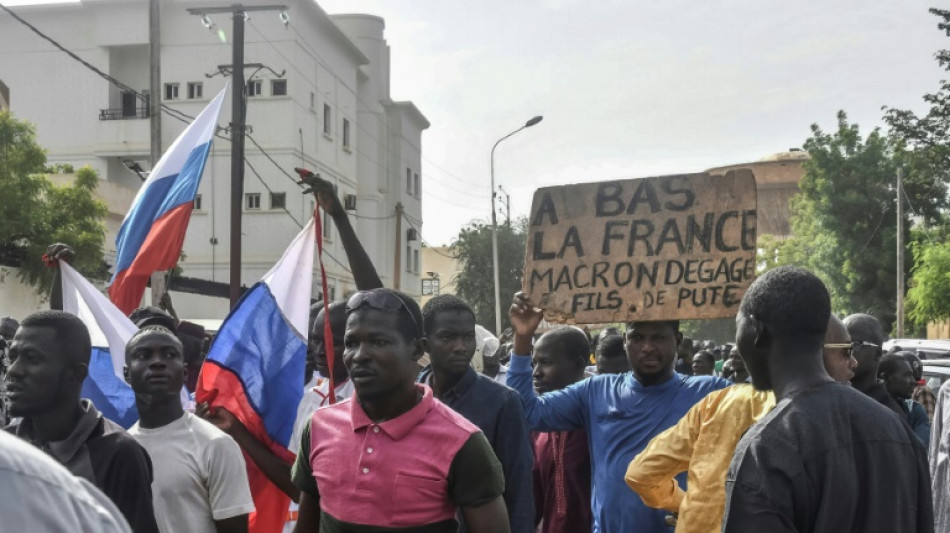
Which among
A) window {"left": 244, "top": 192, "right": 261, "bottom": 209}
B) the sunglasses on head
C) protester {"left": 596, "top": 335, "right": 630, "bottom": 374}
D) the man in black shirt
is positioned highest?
window {"left": 244, "top": 192, "right": 261, "bottom": 209}

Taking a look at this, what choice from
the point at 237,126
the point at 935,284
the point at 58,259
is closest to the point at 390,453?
the point at 58,259

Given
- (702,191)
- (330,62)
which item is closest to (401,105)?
(330,62)

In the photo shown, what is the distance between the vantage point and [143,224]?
9.45 metres

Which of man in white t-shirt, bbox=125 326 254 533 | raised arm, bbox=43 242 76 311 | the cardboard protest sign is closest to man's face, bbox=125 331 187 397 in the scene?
man in white t-shirt, bbox=125 326 254 533

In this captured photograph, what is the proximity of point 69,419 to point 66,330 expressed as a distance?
0.33m

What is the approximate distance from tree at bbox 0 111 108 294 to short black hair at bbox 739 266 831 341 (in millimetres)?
20151

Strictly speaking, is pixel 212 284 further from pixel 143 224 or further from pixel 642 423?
pixel 642 423

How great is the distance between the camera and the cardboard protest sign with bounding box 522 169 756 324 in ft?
17.0

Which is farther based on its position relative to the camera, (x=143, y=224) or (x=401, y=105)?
(x=401, y=105)

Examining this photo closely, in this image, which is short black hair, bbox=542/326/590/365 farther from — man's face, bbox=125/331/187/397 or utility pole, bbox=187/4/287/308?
utility pole, bbox=187/4/287/308

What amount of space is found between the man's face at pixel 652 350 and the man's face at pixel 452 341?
753mm

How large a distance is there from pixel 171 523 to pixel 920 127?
1496 inches

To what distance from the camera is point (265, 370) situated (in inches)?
226

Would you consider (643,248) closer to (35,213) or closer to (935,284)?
(35,213)
